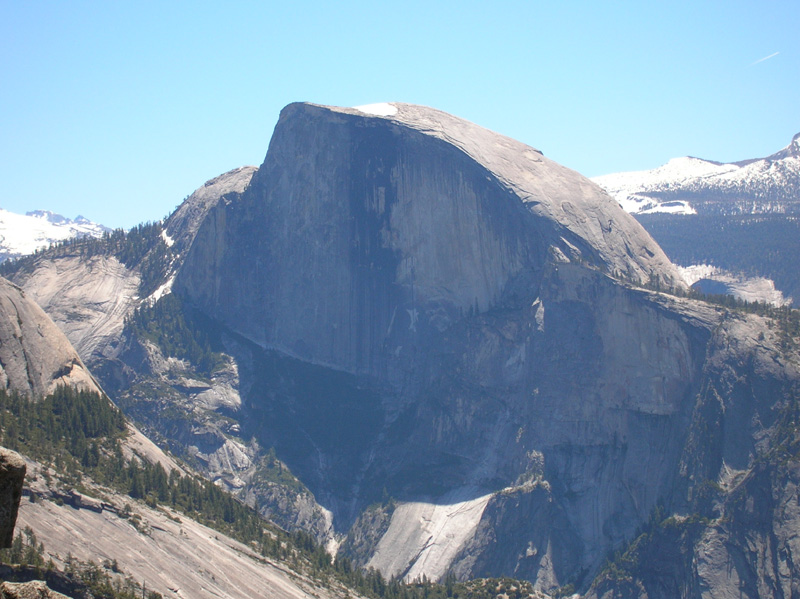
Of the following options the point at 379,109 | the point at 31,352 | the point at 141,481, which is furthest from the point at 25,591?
the point at 379,109

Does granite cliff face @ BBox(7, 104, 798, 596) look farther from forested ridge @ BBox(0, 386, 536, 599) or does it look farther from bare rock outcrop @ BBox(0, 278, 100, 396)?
bare rock outcrop @ BBox(0, 278, 100, 396)

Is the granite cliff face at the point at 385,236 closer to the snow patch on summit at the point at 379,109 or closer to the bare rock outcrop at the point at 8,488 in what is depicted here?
the snow patch on summit at the point at 379,109

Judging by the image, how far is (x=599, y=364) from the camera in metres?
153

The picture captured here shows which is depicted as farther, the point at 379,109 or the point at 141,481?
the point at 379,109

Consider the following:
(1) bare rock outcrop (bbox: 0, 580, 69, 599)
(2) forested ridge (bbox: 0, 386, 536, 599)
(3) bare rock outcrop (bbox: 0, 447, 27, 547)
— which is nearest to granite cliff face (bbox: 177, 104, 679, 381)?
(2) forested ridge (bbox: 0, 386, 536, 599)

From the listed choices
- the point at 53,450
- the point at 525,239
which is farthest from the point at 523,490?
the point at 53,450

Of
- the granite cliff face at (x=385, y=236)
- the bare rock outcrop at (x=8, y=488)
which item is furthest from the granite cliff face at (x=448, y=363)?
the bare rock outcrop at (x=8, y=488)

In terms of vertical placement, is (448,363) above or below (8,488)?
above

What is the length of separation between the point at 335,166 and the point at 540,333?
5575cm

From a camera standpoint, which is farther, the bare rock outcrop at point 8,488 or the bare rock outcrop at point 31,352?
the bare rock outcrop at point 31,352

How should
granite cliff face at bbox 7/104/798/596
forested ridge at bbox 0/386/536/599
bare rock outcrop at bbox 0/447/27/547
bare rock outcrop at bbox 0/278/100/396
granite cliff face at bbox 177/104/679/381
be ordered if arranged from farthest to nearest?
granite cliff face at bbox 177/104/679/381 → granite cliff face at bbox 7/104/798/596 → bare rock outcrop at bbox 0/278/100/396 → forested ridge at bbox 0/386/536/599 → bare rock outcrop at bbox 0/447/27/547

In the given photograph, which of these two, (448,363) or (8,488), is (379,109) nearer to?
(448,363)

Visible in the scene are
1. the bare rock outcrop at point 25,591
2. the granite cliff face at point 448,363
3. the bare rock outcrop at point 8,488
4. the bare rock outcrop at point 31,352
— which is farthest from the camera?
the granite cliff face at point 448,363

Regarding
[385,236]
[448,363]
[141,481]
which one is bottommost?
[141,481]
